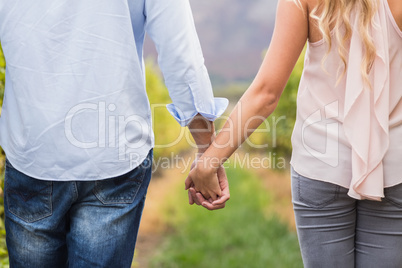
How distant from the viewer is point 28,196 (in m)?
1.94

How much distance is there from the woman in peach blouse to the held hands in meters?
0.37

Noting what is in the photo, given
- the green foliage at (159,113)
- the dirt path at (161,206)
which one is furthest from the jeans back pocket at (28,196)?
the green foliage at (159,113)

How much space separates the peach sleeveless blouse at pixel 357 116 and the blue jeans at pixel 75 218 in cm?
58

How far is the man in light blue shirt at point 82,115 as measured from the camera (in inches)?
71.3

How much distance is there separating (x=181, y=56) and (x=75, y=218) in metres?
0.63

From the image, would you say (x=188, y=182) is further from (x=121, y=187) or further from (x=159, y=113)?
(x=159, y=113)

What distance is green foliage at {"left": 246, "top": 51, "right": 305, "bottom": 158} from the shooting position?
682 centimetres

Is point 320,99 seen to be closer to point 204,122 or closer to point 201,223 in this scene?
point 204,122

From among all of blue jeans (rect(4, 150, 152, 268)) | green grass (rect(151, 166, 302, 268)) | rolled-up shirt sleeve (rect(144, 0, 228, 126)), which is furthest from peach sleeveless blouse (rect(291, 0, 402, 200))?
green grass (rect(151, 166, 302, 268))

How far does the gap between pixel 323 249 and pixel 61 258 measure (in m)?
0.89

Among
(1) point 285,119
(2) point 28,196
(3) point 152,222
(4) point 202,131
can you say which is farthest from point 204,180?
(1) point 285,119

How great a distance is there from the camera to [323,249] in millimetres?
1977

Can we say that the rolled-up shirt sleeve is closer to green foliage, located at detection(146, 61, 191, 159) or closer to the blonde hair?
the blonde hair

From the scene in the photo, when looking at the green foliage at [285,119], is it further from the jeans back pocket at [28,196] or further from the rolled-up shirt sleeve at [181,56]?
the jeans back pocket at [28,196]
